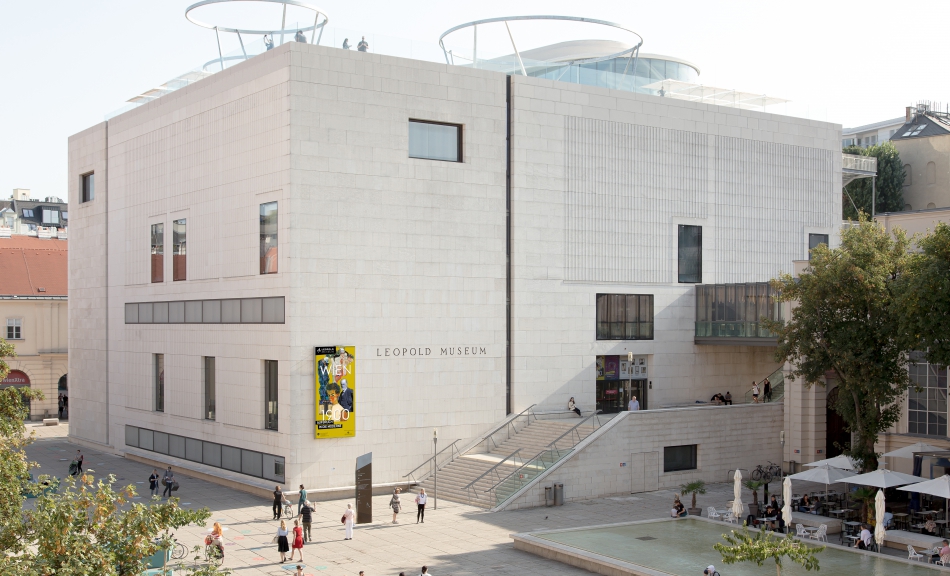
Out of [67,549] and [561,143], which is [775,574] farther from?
[561,143]

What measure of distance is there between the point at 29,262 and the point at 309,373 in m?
44.5

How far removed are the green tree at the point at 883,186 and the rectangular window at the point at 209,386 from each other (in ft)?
185

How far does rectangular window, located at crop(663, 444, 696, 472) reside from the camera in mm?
43219

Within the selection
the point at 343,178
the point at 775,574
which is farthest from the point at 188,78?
the point at 775,574

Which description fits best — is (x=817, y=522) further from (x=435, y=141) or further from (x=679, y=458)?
(x=435, y=141)

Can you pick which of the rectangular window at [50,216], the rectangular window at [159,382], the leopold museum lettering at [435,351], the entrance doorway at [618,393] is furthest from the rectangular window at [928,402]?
the rectangular window at [50,216]

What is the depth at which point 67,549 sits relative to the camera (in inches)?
559

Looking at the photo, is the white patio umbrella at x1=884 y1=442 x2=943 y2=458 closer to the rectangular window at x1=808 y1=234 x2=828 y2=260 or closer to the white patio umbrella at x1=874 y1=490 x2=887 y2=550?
the white patio umbrella at x1=874 y1=490 x2=887 y2=550

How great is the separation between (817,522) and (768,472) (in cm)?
1210

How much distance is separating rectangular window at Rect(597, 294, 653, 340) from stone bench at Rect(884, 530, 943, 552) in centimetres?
1876

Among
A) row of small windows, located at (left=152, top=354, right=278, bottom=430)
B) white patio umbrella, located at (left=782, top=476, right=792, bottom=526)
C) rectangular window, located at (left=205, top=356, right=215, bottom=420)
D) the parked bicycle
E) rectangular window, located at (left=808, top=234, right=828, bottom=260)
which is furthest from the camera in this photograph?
Answer: rectangular window, located at (left=808, top=234, right=828, bottom=260)

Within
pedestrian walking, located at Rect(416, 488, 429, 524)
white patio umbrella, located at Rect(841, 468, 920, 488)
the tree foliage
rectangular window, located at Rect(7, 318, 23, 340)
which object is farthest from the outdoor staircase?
rectangular window, located at Rect(7, 318, 23, 340)

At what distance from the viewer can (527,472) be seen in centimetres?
3925

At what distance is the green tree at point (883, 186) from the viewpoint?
80.6 m
